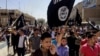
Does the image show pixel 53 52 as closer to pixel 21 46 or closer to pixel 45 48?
pixel 45 48

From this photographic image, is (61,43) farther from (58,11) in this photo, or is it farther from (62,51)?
(58,11)

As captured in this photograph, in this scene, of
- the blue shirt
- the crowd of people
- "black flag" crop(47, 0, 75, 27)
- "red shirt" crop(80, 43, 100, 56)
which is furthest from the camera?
the blue shirt

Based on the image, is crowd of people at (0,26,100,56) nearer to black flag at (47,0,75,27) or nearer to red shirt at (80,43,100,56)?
red shirt at (80,43,100,56)

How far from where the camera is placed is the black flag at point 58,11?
689cm

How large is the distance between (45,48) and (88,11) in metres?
72.0

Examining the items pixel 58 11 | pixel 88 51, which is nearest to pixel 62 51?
pixel 88 51

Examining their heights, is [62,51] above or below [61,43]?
below

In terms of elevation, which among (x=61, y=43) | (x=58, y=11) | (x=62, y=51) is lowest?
(x=62, y=51)

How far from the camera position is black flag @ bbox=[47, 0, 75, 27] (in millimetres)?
6889

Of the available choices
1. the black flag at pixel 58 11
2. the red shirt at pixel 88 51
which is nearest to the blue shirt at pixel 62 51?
the red shirt at pixel 88 51

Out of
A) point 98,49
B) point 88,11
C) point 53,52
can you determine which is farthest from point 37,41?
point 88,11

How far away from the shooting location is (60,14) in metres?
7.08

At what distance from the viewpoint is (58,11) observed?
276 inches

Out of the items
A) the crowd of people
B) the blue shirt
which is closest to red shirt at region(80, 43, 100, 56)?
the crowd of people
